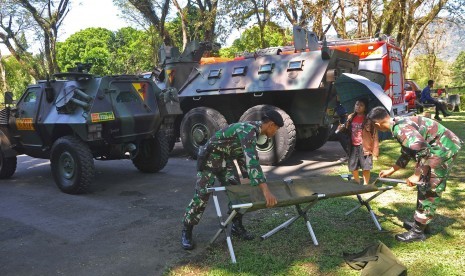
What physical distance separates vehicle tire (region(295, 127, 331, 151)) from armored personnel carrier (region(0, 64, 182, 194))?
11.8ft

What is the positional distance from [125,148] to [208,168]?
366 centimetres

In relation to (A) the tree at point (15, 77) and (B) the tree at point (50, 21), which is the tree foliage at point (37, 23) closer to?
(B) the tree at point (50, 21)

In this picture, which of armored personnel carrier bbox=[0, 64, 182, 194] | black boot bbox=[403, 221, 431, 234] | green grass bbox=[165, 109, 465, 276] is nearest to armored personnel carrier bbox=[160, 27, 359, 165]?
armored personnel carrier bbox=[0, 64, 182, 194]

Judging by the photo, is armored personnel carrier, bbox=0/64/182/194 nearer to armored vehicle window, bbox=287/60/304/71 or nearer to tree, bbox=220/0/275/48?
armored vehicle window, bbox=287/60/304/71

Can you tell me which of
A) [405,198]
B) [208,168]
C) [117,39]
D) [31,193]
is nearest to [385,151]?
[405,198]

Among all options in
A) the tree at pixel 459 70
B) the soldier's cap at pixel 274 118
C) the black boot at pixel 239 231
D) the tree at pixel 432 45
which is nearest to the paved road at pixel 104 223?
the black boot at pixel 239 231

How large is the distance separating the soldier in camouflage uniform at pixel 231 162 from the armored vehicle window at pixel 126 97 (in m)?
3.50

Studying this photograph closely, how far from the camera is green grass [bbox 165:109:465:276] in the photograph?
3.94 m

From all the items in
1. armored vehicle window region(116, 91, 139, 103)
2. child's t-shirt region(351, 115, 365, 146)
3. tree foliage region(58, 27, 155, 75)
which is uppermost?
tree foliage region(58, 27, 155, 75)

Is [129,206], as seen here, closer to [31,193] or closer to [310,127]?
[31,193]

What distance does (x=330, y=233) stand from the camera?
477cm

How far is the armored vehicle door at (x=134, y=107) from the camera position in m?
7.26

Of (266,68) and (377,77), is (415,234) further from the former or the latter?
(377,77)

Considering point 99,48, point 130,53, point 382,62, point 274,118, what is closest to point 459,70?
point 130,53
